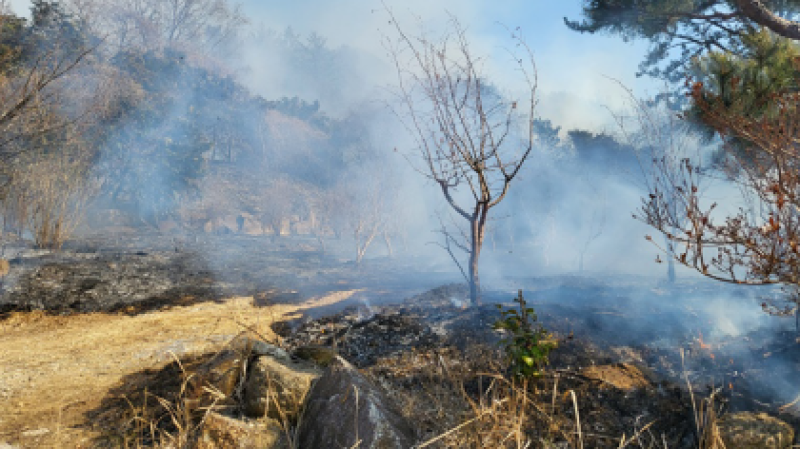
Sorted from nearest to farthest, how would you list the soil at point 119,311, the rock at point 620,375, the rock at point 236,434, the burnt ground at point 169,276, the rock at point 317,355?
the rock at point 236,434 < the rock at point 317,355 < the rock at point 620,375 < the soil at point 119,311 < the burnt ground at point 169,276

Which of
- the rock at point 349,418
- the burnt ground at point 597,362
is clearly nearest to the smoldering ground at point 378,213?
the burnt ground at point 597,362

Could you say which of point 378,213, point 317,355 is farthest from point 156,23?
point 317,355

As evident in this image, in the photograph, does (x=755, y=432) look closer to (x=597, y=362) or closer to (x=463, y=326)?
(x=597, y=362)

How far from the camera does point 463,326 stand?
567 centimetres

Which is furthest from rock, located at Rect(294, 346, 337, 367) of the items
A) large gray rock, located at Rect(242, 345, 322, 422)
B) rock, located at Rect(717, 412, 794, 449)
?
rock, located at Rect(717, 412, 794, 449)

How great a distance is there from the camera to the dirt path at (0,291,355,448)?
376 cm

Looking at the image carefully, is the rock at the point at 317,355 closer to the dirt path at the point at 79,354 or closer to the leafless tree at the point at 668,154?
the dirt path at the point at 79,354

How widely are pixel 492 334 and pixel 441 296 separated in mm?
4772

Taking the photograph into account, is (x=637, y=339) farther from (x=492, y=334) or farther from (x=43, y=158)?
(x=43, y=158)

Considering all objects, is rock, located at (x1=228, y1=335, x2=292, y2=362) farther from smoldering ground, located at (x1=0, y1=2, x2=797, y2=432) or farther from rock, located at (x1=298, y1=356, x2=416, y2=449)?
smoldering ground, located at (x1=0, y1=2, x2=797, y2=432)

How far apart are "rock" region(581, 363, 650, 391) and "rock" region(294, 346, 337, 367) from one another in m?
2.42

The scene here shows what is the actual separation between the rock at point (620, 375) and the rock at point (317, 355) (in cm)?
242

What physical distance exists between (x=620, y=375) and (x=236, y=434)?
3.53 m

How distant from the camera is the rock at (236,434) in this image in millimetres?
2482
